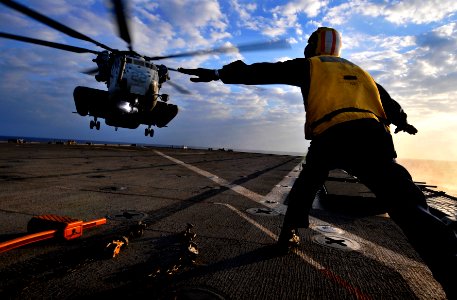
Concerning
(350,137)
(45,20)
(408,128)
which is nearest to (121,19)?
(45,20)

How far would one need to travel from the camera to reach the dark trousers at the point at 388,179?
1.88m

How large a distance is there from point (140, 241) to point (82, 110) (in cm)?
1852

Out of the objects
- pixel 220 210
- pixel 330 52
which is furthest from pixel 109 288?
pixel 330 52

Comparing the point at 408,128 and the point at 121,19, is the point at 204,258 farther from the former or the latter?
the point at 121,19

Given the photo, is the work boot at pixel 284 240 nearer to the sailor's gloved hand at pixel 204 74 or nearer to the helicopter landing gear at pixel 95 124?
the sailor's gloved hand at pixel 204 74

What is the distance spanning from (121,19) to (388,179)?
15761 millimetres

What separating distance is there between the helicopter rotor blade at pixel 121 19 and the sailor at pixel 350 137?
12771 mm

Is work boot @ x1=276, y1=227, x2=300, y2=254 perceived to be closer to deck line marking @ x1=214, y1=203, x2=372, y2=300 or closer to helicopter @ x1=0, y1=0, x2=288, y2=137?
deck line marking @ x1=214, y1=203, x2=372, y2=300

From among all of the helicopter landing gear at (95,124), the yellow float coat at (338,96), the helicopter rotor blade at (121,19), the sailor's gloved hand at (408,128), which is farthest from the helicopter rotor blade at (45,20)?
the sailor's gloved hand at (408,128)

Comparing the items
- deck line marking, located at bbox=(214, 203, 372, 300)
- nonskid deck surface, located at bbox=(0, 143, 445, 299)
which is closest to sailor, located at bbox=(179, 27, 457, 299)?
deck line marking, located at bbox=(214, 203, 372, 300)

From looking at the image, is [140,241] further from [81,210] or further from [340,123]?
[340,123]

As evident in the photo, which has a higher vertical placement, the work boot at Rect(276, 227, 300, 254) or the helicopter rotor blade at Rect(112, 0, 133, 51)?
A: the helicopter rotor blade at Rect(112, 0, 133, 51)

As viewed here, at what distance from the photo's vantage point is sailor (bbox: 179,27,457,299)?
196 centimetres

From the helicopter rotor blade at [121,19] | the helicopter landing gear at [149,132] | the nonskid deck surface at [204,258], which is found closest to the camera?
the nonskid deck surface at [204,258]
